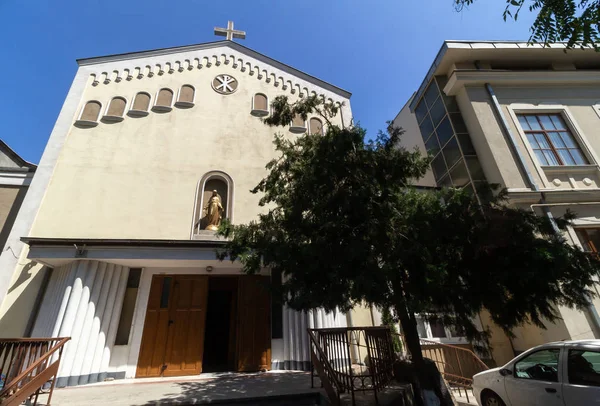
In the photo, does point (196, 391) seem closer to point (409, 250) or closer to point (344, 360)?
point (344, 360)

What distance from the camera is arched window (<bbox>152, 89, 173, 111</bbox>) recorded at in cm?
1092

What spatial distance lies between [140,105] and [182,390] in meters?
9.91

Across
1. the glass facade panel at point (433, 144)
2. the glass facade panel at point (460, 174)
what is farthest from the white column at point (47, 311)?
the glass facade panel at point (433, 144)

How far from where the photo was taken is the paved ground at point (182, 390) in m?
4.95

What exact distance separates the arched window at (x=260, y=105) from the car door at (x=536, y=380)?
35.2 ft

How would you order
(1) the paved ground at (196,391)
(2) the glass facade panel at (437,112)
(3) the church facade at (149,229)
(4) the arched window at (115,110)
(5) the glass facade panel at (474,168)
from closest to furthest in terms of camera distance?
1. (1) the paved ground at (196,391)
2. (3) the church facade at (149,229)
3. (5) the glass facade panel at (474,168)
4. (4) the arched window at (115,110)
5. (2) the glass facade panel at (437,112)

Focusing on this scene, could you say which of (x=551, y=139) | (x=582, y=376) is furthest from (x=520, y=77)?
(x=582, y=376)

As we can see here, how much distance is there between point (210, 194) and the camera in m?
9.79

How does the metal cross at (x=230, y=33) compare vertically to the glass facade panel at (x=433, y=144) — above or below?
above

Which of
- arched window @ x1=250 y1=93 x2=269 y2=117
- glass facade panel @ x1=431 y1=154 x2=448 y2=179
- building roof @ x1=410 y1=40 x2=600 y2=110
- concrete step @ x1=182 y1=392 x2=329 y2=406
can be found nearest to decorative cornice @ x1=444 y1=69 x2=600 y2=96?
building roof @ x1=410 y1=40 x2=600 y2=110

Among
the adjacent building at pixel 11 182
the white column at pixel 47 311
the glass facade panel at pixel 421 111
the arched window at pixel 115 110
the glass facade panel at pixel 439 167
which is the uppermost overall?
the glass facade panel at pixel 421 111

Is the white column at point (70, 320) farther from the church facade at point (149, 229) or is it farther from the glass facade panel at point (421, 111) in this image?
the glass facade panel at point (421, 111)

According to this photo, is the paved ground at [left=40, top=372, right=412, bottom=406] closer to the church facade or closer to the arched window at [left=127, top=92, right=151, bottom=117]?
the church facade

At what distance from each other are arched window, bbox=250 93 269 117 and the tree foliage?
24.4ft
